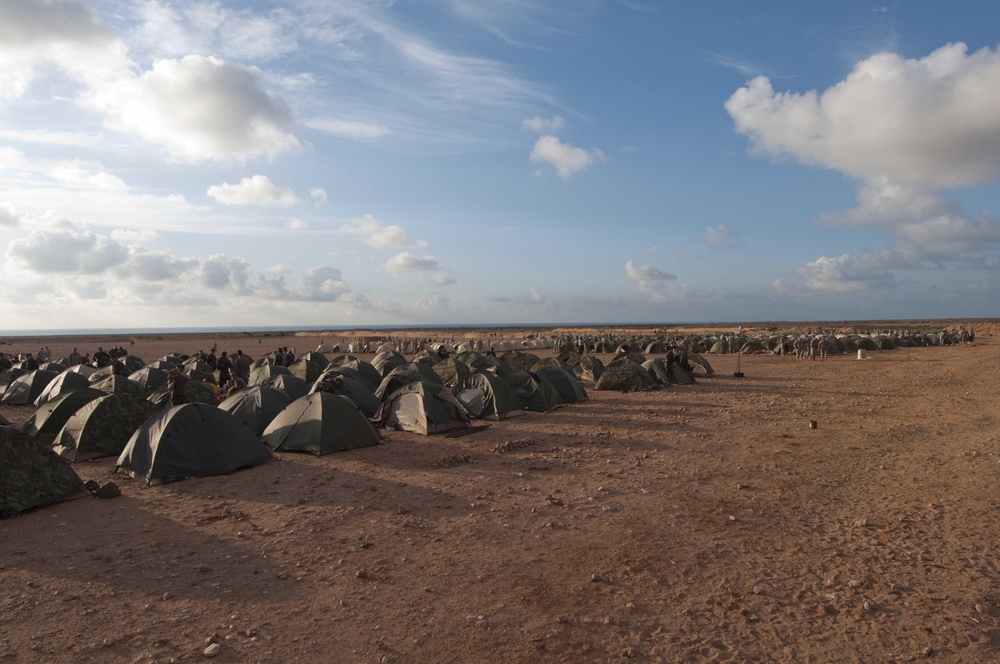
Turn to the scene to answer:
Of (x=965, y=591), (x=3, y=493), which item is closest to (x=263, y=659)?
(x=3, y=493)

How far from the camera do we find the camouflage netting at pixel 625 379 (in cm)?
2372

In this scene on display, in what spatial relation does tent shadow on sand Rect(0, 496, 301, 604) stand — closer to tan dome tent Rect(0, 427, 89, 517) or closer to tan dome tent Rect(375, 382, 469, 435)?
tan dome tent Rect(0, 427, 89, 517)

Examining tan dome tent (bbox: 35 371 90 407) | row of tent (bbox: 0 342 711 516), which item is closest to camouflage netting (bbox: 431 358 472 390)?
row of tent (bbox: 0 342 711 516)

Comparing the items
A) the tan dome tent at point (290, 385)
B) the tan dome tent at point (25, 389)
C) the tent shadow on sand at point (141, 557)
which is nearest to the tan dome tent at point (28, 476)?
the tent shadow on sand at point (141, 557)

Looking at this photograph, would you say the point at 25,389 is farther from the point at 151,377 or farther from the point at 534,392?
the point at 534,392

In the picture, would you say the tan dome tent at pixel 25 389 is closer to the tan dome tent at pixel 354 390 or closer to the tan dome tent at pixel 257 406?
the tan dome tent at pixel 257 406

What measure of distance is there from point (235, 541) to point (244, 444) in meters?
4.23

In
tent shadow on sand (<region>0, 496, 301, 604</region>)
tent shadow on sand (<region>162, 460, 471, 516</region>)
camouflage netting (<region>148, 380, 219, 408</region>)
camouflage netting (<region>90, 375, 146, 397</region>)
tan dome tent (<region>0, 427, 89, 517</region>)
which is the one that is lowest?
tent shadow on sand (<region>0, 496, 301, 604</region>)

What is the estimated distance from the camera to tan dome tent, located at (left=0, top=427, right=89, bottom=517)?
29.9 ft

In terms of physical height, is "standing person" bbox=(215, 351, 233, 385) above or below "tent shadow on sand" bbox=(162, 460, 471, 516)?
above

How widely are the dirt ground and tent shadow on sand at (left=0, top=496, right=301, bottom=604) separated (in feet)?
0.13

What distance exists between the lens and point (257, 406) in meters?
14.5

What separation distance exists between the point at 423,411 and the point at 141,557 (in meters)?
8.28

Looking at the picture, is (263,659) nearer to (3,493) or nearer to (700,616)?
(700,616)
